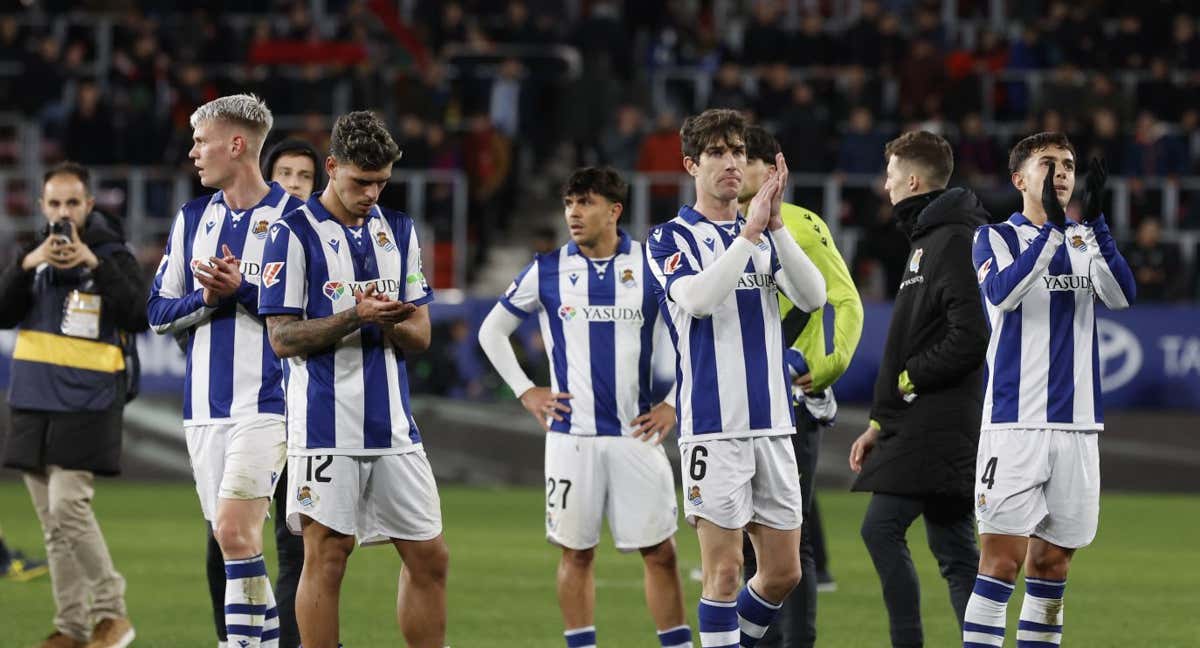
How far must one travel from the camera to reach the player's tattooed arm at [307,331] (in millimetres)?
6312

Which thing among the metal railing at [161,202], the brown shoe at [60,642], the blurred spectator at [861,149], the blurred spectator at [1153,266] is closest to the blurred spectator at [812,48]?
the blurred spectator at [861,149]

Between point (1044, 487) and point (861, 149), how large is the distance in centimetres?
1448

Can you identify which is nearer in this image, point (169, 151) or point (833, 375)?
point (833, 375)

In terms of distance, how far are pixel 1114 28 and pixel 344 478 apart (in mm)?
19962

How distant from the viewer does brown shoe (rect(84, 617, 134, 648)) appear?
26.8ft

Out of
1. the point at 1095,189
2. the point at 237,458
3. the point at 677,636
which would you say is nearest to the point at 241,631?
the point at 237,458

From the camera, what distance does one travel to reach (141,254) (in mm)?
19359

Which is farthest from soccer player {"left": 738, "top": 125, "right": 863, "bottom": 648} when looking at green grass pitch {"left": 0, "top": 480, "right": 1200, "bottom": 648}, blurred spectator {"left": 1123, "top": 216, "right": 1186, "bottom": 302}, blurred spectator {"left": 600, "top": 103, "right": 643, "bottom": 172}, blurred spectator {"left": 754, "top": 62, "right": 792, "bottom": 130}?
blurred spectator {"left": 754, "top": 62, "right": 792, "bottom": 130}

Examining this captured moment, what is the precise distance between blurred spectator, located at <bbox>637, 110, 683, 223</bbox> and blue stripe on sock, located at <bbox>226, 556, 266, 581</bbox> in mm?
13955

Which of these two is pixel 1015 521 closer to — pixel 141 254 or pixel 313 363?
pixel 313 363

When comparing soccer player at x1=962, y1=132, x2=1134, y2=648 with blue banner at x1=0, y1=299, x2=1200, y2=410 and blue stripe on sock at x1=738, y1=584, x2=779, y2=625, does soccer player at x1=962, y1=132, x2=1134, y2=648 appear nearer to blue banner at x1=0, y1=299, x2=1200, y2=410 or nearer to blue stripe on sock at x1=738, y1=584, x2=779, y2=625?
blue stripe on sock at x1=738, y1=584, x2=779, y2=625

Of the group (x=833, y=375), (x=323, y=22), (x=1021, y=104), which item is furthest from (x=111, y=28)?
(x=833, y=375)

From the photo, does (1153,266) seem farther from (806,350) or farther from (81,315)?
(81,315)

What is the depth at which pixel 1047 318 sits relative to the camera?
686cm
